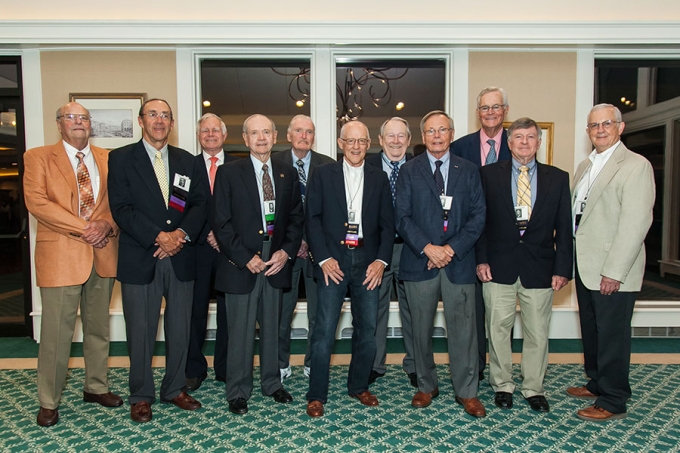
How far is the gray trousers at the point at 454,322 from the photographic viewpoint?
10.3 ft

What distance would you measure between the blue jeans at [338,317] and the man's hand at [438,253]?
0.38 m

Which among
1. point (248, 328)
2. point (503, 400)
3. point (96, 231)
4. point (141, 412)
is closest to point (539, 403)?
point (503, 400)

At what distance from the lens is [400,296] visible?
3.79 m

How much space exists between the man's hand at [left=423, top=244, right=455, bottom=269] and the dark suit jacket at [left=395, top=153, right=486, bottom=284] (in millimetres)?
31

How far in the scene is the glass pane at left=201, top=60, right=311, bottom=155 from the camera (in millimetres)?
5098

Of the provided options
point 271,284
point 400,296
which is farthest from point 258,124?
point 400,296

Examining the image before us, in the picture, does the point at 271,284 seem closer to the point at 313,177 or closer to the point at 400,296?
the point at 313,177

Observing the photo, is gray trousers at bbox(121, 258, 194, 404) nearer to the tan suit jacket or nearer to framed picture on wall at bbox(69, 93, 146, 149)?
the tan suit jacket

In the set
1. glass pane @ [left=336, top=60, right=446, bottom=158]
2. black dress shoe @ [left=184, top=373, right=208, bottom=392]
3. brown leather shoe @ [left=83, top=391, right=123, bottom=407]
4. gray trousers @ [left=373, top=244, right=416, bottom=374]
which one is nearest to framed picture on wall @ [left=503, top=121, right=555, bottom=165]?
glass pane @ [left=336, top=60, right=446, bottom=158]

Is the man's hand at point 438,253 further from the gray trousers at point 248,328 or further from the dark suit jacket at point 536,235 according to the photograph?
the gray trousers at point 248,328

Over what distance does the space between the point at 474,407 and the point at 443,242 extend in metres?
1.06
